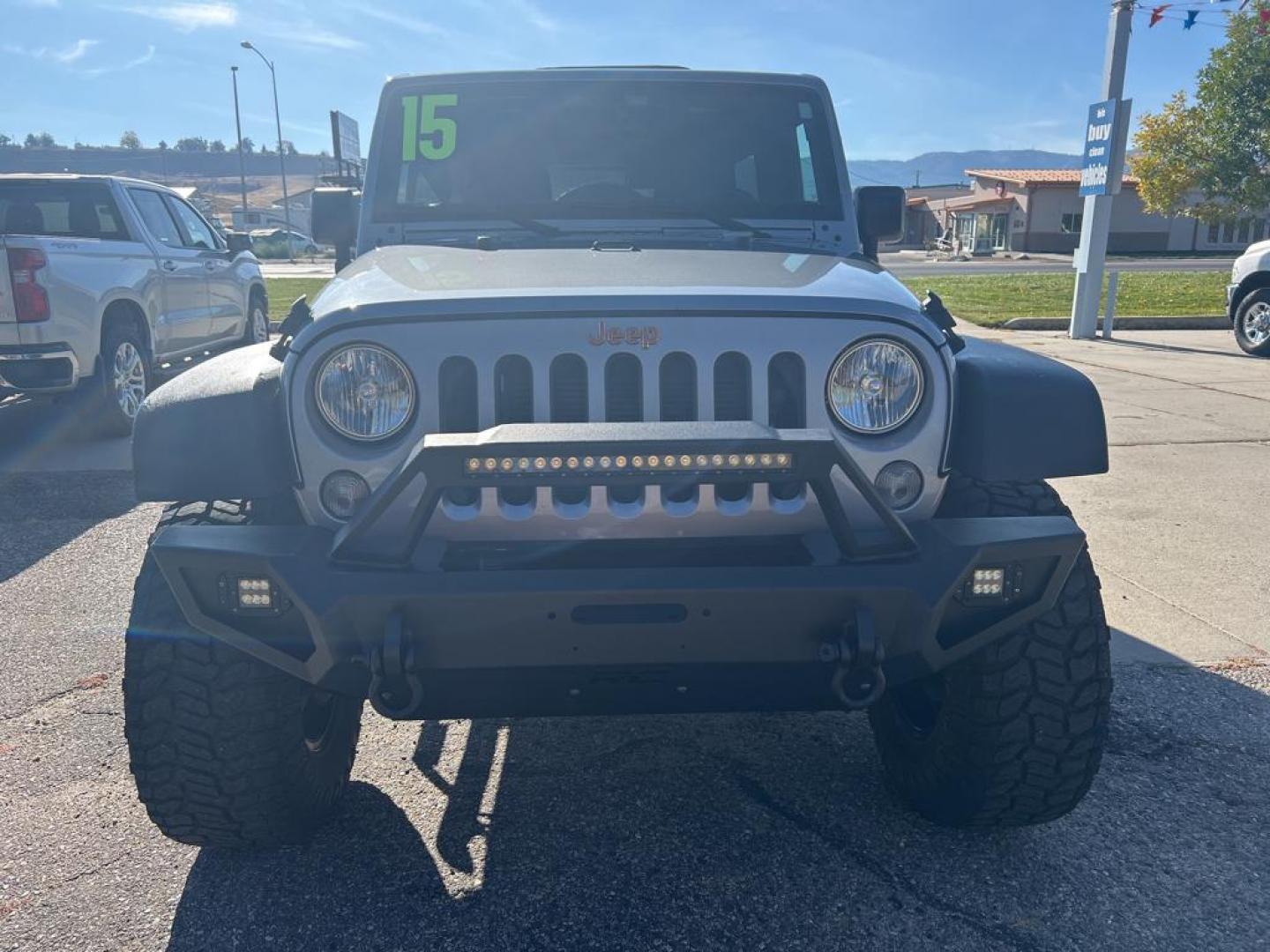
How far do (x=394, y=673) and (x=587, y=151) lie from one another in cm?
216

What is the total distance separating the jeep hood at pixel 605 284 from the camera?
2.20 meters

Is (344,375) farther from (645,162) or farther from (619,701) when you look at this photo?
(645,162)

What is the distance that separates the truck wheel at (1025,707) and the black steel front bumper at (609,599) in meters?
0.22

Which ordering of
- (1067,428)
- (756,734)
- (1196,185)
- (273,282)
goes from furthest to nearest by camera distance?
(1196,185) → (273,282) → (756,734) → (1067,428)

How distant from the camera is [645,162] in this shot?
142 inches

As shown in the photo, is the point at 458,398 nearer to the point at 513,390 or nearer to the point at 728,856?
the point at 513,390

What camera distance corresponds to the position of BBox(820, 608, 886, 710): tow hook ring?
2006mm

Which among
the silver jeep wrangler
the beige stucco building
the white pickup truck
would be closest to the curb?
the white pickup truck

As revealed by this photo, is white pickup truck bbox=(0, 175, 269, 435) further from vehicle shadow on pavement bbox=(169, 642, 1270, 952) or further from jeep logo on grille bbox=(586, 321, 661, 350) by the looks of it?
jeep logo on grille bbox=(586, 321, 661, 350)

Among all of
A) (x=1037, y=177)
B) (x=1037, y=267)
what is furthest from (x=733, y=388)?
(x=1037, y=177)

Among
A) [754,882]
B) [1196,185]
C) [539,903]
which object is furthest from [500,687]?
[1196,185]

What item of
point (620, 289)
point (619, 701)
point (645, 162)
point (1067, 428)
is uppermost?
point (645, 162)

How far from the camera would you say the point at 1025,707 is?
2.38 metres

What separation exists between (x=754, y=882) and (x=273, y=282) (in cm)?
2371
